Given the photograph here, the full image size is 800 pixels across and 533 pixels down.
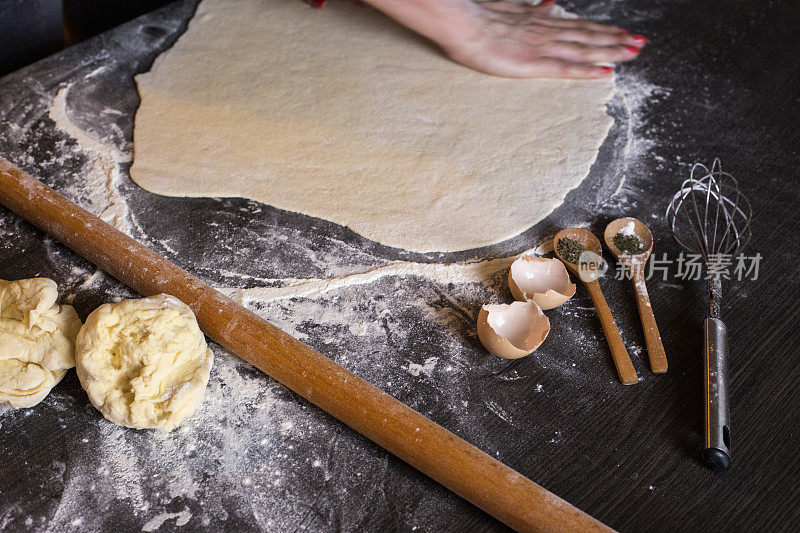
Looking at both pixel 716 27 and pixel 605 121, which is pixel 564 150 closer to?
pixel 605 121

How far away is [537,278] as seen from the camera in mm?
1371

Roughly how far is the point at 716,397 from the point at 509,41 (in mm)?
1187

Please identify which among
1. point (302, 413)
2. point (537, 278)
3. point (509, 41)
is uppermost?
point (509, 41)

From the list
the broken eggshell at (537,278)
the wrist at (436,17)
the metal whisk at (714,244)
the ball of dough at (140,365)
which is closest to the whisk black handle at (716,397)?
the metal whisk at (714,244)

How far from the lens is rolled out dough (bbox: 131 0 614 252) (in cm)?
152

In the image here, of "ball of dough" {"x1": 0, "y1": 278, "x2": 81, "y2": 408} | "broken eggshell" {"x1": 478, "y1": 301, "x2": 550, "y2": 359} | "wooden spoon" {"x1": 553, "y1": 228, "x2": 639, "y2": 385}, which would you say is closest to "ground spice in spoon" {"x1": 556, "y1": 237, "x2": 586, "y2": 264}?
"wooden spoon" {"x1": 553, "y1": 228, "x2": 639, "y2": 385}

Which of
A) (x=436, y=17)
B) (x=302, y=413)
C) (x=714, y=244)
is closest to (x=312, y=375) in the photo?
(x=302, y=413)

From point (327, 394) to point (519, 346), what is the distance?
0.39 meters

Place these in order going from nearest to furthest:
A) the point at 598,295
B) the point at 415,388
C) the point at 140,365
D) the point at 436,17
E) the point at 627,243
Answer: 1. the point at 140,365
2. the point at 415,388
3. the point at 598,295
4. the point at 627,243
5. the point at 436,17

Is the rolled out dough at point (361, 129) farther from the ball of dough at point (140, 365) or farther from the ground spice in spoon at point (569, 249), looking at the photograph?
the ball of dough at point (140, 365)

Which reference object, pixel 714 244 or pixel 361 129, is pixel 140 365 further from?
pixel 714 244

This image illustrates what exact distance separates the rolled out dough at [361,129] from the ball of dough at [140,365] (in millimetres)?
477

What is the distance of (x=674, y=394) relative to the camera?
1219 mm

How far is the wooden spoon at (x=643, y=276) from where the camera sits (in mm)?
1254
